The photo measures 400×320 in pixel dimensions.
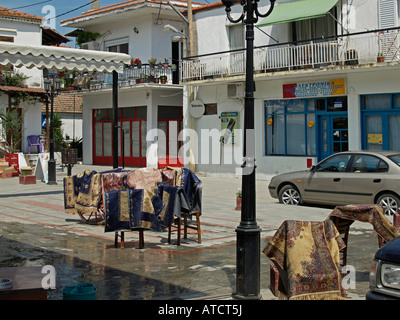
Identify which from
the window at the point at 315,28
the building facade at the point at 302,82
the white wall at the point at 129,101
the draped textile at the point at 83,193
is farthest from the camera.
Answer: the white wall at the point at 129,101

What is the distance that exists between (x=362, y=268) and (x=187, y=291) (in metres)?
2.85

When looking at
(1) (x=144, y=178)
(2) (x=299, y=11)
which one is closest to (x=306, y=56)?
(2) (x=299, y=11)

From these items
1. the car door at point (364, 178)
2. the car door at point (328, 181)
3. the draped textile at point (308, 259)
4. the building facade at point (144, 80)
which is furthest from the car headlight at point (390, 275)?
the building facade at point (144, 80)

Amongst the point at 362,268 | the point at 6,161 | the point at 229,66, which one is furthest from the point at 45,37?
the point at 362,268

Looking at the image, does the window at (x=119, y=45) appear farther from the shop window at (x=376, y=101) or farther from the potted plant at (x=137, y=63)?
the shop window at (x=376, y=101)

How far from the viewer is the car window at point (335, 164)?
1430 centimetres

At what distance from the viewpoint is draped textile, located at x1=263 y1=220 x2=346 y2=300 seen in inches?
234

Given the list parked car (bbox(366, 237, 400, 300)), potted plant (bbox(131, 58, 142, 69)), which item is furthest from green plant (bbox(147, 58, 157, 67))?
parked car (bbox(366, 237, 400, 300))

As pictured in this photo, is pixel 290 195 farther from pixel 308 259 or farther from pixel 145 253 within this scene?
pixel 308 259

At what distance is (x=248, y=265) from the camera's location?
645 centimetres

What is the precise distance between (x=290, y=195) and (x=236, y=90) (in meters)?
9.28

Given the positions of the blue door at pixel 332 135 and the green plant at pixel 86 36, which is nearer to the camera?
the blue door at pixel 332 135

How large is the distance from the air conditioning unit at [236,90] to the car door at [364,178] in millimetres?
10212

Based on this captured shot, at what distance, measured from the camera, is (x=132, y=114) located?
30.2 metres
